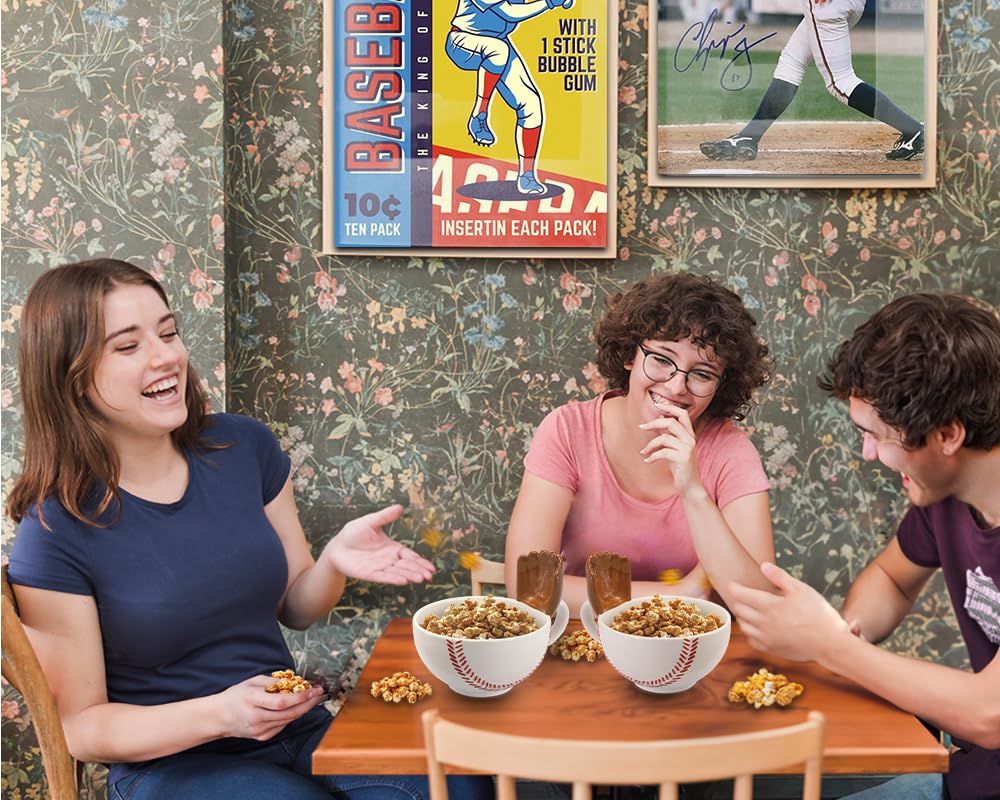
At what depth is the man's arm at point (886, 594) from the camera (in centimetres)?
160

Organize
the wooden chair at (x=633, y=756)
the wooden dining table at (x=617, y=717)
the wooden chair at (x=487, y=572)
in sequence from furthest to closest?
1. the wooden chair at (x=487, y=572)
2. the wooden dining table at (x=617, y=717)
3. the wooden chair at (x=633, y=756)

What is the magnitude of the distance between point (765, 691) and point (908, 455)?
1.40 ft

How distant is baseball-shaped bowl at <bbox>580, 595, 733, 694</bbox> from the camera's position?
1213mm

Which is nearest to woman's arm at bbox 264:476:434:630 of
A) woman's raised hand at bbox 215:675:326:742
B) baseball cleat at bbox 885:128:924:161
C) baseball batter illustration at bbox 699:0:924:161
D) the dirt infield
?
woman's raised hand at bbox 215:675:326:742

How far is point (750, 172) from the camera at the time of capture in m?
2.39

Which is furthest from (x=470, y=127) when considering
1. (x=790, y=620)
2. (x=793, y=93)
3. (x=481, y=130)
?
(x=790, y=620)

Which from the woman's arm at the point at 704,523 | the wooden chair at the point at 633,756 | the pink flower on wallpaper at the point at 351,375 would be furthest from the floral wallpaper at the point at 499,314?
the wooden chair at the point at 633,756

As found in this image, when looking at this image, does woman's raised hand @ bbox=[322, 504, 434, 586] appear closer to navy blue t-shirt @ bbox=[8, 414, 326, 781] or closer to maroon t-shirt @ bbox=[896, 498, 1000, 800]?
navy blue t-shirt @ bbox=[8, 414, 326, 781]

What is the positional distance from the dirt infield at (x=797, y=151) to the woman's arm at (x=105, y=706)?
1.68 meters

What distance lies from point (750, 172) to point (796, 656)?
4.71ft

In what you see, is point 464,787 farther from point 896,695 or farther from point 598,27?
point 598,27

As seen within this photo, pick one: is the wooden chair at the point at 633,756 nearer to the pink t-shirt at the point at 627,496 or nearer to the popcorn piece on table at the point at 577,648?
the popcorn piece on table at the point at 577,648

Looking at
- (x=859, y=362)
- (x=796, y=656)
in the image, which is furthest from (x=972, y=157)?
(x=796, y=656)

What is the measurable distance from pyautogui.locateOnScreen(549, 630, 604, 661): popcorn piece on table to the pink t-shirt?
46 centimetres
